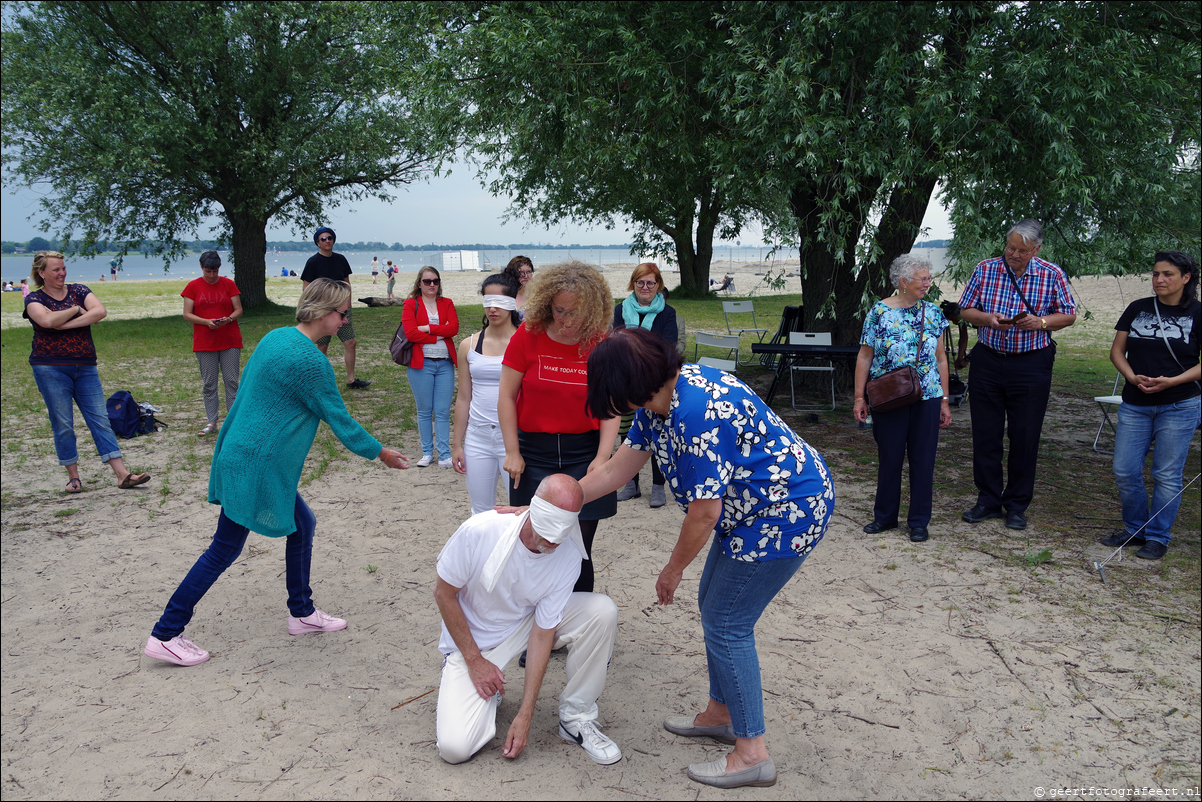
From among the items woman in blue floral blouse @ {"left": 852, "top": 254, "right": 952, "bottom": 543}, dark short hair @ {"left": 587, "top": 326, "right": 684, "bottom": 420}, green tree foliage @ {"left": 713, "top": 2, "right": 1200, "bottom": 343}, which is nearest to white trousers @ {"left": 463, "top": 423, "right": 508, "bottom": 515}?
dark short hair @ {"left": 587, "top": 326, "right": 684, "bottom": 420}

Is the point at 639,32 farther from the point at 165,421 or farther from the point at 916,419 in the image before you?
the point at 165,421

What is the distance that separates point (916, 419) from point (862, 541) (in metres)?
0.88

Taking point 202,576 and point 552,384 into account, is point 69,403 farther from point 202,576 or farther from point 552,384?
point 552,384

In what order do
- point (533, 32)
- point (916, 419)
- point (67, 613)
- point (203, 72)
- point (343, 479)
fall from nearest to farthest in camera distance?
1. point (67, 613)
2. point (916, 419)
3. point (343, 479)
4. point (533, 32)
5. point (203, 72)

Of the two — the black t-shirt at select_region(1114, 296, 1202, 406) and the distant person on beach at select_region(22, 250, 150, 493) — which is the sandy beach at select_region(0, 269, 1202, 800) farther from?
the black t-shirt at select_region(1114, 296, 1202, 406)

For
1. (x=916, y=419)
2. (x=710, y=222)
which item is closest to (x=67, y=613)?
(x=916, y=419)

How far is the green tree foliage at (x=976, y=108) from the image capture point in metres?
6.14

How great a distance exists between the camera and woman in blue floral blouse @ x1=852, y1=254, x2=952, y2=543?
206 inches

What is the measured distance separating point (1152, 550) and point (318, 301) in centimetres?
502

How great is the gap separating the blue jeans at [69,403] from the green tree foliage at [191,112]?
11.2 metres

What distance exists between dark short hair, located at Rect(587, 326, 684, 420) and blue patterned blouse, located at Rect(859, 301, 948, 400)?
10.5 feet

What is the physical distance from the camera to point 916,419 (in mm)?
5301

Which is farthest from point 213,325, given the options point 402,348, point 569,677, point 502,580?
point 569,677

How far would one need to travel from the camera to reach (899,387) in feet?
16.8
